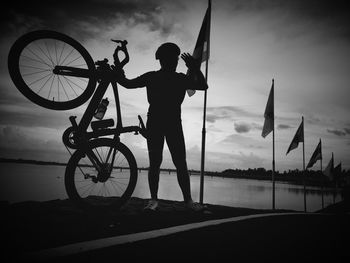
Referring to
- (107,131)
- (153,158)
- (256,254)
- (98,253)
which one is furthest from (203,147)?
(98,253)

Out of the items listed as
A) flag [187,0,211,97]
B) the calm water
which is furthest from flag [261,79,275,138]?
the calm water

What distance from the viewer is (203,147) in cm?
717

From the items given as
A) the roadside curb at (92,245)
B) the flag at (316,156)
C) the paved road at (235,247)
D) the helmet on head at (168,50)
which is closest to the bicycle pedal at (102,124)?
the helmet on head at (168,50)

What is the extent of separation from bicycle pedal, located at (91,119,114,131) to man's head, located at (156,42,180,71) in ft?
4.84

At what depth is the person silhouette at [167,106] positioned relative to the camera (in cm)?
404

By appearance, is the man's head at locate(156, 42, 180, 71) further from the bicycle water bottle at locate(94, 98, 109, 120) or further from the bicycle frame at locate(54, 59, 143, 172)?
the bicycle water bottle at locate(94, 98, 109, 120)

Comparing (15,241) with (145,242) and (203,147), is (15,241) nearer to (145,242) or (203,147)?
(145,242)

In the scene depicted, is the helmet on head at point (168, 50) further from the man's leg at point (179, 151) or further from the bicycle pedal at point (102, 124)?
the bicycle pedal at point (102, 124)

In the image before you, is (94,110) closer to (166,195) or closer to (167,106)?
(167,106)

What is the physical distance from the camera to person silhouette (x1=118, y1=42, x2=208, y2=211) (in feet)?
13.2

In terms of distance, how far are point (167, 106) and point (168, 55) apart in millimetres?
975

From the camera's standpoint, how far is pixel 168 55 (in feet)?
13.8

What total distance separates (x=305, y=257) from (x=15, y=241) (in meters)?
2.61

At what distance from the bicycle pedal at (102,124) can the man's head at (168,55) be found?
1474 millimetres
